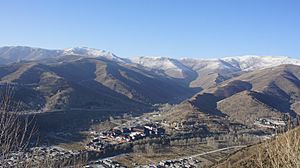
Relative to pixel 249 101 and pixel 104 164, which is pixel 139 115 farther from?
pixel 104 164

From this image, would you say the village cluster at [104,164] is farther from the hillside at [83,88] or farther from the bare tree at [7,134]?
the bare tree at [7,134]

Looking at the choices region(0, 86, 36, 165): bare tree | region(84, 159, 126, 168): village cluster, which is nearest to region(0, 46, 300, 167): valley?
region(84, 159, 126, 168): village cluster

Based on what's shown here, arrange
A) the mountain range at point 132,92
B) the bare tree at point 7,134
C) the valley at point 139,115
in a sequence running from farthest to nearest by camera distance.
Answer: the mountain range at point 132,92
the valley at point 139,115
the bare tree at point 7,134

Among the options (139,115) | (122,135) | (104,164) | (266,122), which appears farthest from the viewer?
(139,115)

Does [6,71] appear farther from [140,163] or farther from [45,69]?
[140,163]

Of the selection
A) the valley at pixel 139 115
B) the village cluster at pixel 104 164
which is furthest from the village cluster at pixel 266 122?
the village cluster at pixel 104 164

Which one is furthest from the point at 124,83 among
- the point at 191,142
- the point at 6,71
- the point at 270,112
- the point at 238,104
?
the point at 191,142

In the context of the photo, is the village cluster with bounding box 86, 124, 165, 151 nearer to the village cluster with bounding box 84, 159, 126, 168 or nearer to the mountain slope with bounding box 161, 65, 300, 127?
the village cluster with bounding box 84, 159, 126, 168

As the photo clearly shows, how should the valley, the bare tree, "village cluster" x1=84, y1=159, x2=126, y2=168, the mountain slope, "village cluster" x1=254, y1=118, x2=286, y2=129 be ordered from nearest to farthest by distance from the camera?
the bare tree, "village cluster" x1=84, y1=159, x2=126, y2=168, the valley, "village cluster" x1=254, y1=118, x2=286, y2=129, the mountain slope

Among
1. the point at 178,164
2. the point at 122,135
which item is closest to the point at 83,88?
the point at 122,135
